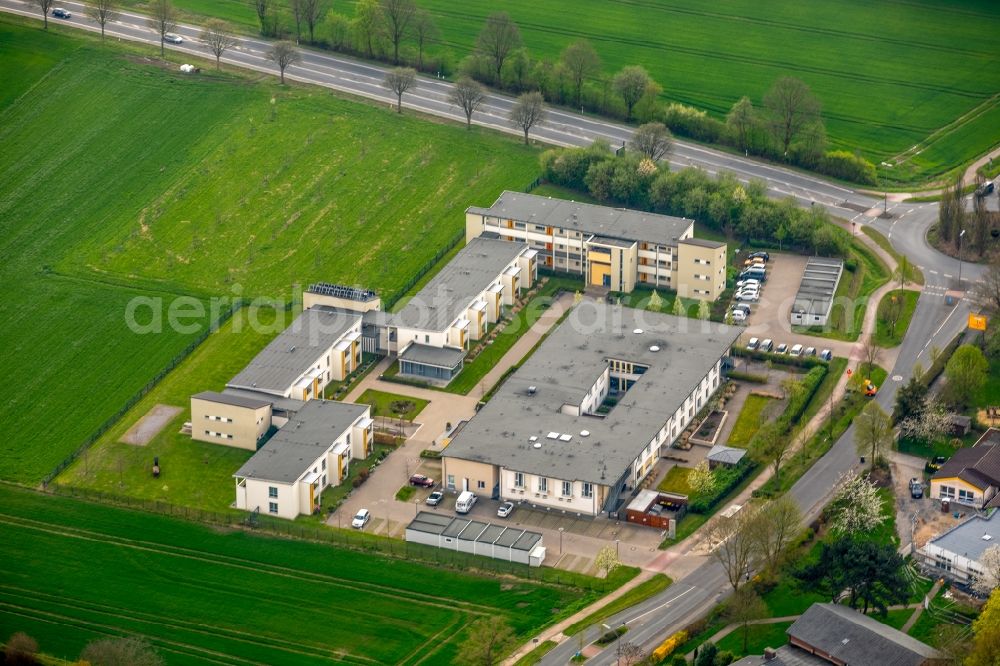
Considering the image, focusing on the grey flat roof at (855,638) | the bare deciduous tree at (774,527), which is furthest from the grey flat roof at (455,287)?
the grey flat roof at (855,638)

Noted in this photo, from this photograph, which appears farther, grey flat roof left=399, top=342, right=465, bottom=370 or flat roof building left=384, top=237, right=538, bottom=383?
flat roof building left=384, top=237, right=538, bottom=383

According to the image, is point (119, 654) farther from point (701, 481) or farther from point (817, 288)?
point (817, 288)

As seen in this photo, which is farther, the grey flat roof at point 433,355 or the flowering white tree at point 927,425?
the grey flat roof at point 433,355

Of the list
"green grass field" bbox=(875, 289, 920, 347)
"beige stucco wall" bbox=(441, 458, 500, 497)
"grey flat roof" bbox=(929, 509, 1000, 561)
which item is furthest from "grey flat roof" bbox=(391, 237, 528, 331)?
"grey flat roof" bbox=(929, 509, 1000, 561)

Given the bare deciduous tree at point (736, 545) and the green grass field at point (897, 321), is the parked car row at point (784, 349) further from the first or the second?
the bare deciduous tree at point (736, 545)

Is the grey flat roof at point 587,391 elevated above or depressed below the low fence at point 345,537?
above

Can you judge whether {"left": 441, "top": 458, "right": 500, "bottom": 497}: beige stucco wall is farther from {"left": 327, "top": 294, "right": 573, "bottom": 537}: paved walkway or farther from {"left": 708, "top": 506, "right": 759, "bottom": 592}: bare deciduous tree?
{"left": 708, "top": 506, "right": 759, "bottom": 592}: bare deciduous tree
